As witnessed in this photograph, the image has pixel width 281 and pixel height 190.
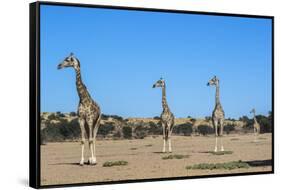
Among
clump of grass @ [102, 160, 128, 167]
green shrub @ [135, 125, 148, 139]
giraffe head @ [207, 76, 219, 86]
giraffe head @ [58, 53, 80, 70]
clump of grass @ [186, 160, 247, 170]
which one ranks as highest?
giraffe head @ [58, 53, 80, 70]

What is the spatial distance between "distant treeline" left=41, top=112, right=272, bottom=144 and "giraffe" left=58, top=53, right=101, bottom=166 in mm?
78

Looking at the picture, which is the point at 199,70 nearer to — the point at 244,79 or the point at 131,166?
the point at 244,79

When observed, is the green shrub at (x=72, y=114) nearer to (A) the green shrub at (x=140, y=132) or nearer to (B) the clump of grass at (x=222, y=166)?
(A) the green shrub at (x=140, y=132)

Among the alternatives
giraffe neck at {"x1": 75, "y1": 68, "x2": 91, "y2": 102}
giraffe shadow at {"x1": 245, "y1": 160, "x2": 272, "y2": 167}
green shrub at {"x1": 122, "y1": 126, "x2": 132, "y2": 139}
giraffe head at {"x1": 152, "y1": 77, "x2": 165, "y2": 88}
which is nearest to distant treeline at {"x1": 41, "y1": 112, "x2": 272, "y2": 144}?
green shrub at {"x1": 122, "y1": 126, "x2": 132, "y2": 139}

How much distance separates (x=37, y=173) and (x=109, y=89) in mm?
1549

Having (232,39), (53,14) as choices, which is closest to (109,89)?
(53,14)

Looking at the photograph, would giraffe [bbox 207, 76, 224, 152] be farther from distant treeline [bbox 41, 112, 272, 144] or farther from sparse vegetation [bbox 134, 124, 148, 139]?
sparse vegetation [bbox 134, 124, 148, 139]

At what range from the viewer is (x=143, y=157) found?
435 inches

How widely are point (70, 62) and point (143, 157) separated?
1754 mm

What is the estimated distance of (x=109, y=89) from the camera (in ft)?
35.2

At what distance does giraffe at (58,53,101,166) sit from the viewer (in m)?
10.6

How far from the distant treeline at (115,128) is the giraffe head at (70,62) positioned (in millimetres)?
631

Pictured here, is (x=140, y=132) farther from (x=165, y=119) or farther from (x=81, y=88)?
(x=81, y=88)

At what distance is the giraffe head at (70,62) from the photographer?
10367 millimetres
